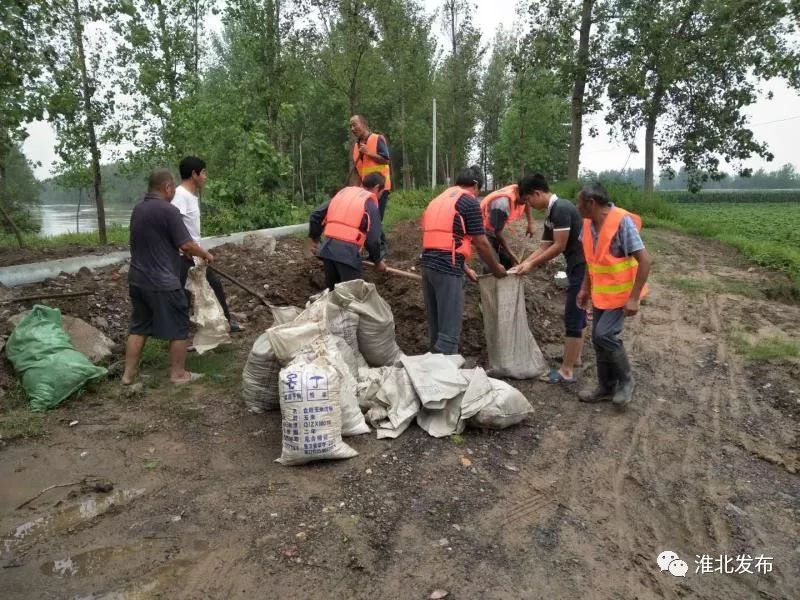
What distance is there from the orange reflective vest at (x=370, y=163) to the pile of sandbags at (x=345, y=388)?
2.89 meters

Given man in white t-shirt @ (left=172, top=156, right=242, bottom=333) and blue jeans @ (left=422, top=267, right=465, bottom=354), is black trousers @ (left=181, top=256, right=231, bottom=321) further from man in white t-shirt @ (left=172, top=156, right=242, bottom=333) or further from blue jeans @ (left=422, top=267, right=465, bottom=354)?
blue jeans @ (left=422, top=267, right=465, bottom=354)

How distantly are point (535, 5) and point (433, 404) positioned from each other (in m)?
16.6

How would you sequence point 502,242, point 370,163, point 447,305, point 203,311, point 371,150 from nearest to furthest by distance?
point 447,305 < point 203,311 < point 502,242 < point 371,150 < point 370,163

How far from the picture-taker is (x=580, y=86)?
16953 mm

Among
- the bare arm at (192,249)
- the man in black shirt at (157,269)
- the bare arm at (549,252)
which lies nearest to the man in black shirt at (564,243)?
the bare arm at (549,252)

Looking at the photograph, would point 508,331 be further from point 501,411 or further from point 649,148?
point 649,148

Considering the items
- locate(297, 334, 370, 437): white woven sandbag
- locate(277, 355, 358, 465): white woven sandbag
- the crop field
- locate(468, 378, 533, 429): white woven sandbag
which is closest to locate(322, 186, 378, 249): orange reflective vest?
locate(297, 334, 370, 437): white woven sandbag

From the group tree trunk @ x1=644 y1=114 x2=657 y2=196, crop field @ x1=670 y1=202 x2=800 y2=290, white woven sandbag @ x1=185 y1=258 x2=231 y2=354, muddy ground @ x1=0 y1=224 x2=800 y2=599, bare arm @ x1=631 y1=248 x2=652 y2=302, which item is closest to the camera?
muddy ground @ x1=0 y1=224 x2=800 y2=599

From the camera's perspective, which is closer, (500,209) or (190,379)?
(190,379)

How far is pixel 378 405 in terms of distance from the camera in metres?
3.50

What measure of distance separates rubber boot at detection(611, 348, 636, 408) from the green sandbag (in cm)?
369

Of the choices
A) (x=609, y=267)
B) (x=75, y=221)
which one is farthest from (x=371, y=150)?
(x=75, y=221)

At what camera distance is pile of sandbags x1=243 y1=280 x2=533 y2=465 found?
9.71 ft

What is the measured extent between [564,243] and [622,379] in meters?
1.08
